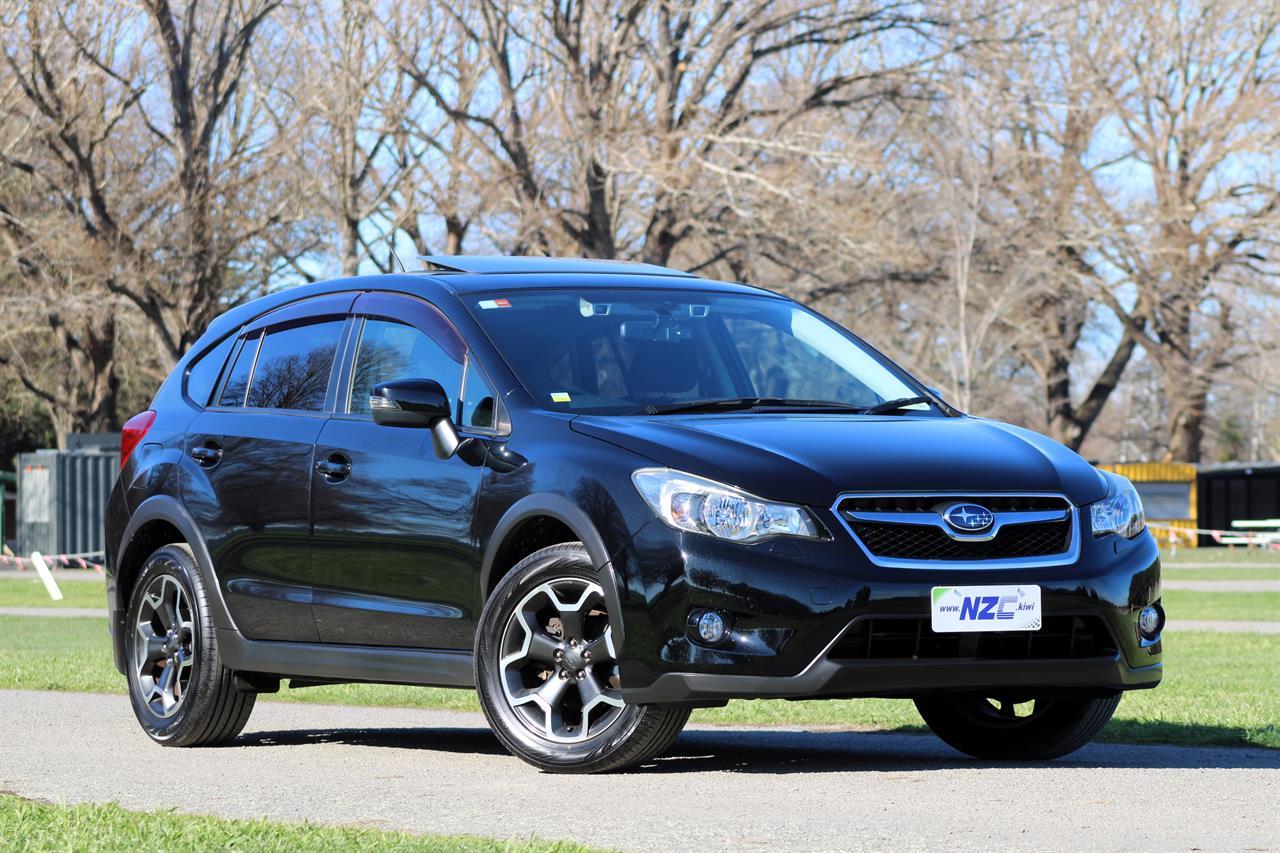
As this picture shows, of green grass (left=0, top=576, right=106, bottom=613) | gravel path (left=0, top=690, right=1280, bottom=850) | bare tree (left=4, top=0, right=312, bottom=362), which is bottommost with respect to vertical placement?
green grass (left=0, top=576, right=106, bottom=613)

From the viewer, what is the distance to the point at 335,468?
310 inches

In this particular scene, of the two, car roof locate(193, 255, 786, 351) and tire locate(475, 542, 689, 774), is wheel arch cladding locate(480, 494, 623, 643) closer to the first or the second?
tire locate(475, 542, 689, 774)

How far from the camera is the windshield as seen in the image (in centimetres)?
744

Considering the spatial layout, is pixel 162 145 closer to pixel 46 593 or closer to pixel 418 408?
pixel 46 593

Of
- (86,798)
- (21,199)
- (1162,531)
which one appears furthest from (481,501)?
(1162,531)

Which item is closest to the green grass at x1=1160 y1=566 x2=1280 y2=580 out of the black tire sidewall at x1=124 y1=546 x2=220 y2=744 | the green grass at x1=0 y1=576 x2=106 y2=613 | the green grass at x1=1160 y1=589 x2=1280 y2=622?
the green grass at x1=1160 y1=589 x2=1280 y2=622

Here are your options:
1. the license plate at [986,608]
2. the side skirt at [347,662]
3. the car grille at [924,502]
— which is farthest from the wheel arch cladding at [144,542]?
the license plate at [986,608]

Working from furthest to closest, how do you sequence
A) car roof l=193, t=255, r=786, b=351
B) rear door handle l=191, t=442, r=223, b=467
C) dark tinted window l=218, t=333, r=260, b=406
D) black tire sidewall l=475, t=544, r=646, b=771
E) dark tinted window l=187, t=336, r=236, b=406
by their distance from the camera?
dark tinted window l=187, t=336, r=236, b=406, dark tinted window l=218, t=333, r=260, b=406, rear door handle l=191, t=442, r=223, b=467, car roof l=193, t=255, r=786, b=351, black tire sidewall l=475, t=544, r=646, b=771

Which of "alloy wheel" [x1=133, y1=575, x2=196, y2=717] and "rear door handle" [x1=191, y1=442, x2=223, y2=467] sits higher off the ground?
"rear door handle" [x1=191, y1=442, x2=223, y2=467]

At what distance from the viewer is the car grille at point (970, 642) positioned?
6.54 meters

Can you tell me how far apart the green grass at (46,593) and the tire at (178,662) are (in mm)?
15974

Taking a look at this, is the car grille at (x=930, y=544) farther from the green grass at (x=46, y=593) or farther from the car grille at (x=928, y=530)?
the green grass at (x=46, y=593)

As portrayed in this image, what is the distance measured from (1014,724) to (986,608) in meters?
1.52

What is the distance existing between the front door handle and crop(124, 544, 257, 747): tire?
99 centimetres
